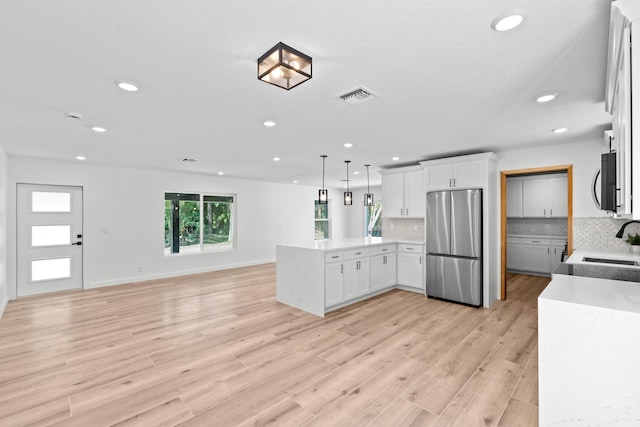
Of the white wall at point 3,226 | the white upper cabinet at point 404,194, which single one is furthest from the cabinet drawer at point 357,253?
the white wall at point 3,226

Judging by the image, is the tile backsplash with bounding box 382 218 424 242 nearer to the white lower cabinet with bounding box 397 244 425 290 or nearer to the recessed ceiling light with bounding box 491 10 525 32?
the white lower cabinet with bounding box 397 244 425 290

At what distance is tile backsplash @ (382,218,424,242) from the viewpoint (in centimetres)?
583

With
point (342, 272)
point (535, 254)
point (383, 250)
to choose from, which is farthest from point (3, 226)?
point (535, 254)

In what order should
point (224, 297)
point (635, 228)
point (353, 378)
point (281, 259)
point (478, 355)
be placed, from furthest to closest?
1. point (224, 297)
2. point (281, 259)
3. point (635, 228)
4. point (478, 355)
5. point (353, 378)

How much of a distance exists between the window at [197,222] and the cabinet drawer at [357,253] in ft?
14.9

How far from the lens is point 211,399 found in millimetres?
2291

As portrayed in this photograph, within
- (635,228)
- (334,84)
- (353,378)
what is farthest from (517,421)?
(635,228)

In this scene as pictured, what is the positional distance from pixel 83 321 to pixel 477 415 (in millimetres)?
4639

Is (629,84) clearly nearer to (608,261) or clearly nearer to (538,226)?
(608,261)

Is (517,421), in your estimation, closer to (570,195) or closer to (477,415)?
(477,415)

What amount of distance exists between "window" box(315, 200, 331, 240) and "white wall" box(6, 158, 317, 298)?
96.9 inches

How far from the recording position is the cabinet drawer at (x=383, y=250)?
5027 millimetres

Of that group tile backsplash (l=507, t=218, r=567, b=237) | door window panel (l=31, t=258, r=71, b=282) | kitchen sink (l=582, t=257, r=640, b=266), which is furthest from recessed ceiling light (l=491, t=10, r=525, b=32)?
door window panel (l=31, t=258, r=71, b=282)

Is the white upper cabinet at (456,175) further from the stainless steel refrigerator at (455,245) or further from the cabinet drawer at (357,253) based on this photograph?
the cabinet drawer at (357,253)
